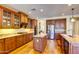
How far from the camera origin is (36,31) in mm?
13695

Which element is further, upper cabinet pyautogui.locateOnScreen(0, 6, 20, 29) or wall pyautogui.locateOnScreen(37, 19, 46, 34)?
wall pyautogui.locateOnScreen(37, 19, 46, 34)

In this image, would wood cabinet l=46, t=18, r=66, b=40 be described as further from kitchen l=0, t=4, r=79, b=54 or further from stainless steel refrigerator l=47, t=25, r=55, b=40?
stainless steel refrigerator l=47, t=25, r=55, b=40

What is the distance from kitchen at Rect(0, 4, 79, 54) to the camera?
206 inches

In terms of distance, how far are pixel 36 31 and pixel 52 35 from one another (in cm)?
225

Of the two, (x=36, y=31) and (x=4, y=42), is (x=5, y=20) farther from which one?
(x=36, y=31)

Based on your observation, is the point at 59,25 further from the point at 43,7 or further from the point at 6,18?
the point at 6,18

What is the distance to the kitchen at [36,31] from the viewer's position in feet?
17.2

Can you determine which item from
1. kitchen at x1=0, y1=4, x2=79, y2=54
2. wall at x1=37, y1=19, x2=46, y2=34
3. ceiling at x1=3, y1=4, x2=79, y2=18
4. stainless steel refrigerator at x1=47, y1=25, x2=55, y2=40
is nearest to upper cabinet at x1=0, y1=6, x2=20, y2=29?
kitchen at x1=0, y1=4, x2=79, y2=54

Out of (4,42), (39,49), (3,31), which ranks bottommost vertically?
(39,49)

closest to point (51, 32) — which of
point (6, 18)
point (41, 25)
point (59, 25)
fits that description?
point (59, 25)

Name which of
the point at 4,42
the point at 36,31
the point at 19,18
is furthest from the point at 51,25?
the point at 4,42

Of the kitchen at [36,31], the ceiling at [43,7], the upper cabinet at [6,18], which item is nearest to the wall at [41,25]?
the kitchen at [36,31]

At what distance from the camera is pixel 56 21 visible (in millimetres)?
12297
